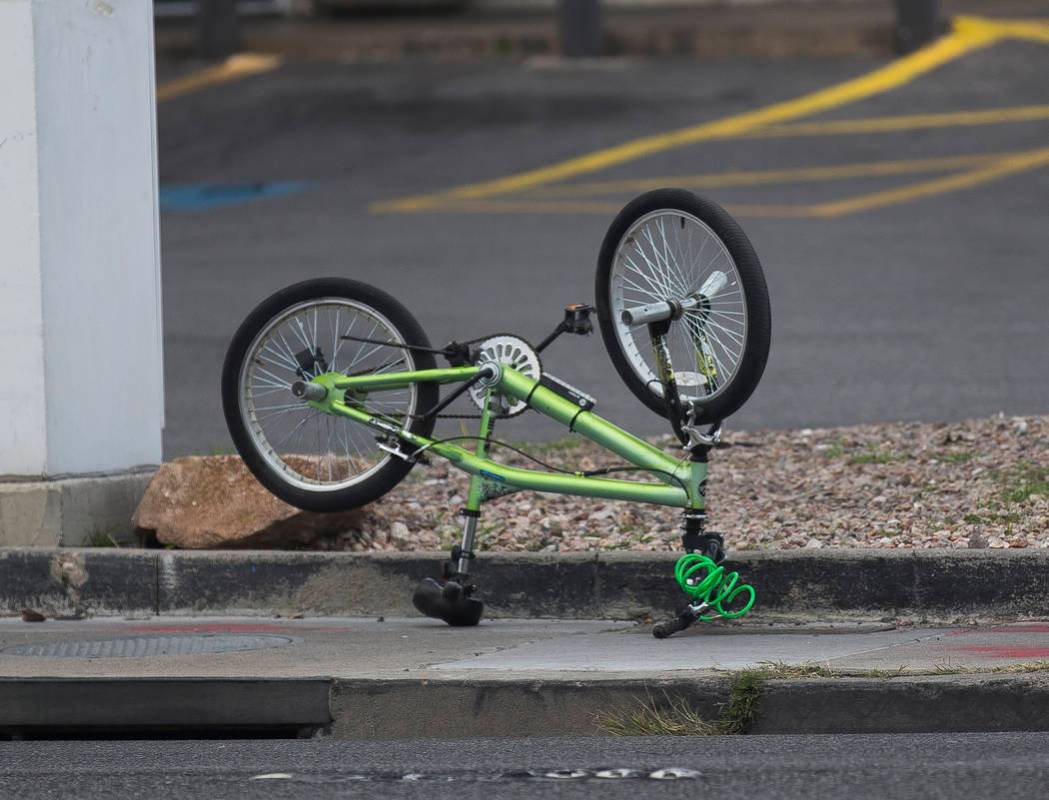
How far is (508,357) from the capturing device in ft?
21.8

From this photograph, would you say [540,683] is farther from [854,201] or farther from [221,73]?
[221,73]

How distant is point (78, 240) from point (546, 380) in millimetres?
2078

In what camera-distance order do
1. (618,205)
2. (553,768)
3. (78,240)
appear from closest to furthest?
(553,768), (78,240), (618,205)

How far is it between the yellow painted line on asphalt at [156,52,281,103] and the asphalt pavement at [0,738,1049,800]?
1887cm

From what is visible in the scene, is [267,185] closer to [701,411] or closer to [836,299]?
[836,299]

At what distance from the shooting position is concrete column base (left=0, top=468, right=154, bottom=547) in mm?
7477

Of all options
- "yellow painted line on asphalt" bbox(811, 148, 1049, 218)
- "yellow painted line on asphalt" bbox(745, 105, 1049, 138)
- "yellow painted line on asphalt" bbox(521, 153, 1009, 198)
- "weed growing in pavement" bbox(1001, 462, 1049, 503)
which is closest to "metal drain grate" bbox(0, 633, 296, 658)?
"weed growing in pavement" bbox(1001, 462, 1049, 503)

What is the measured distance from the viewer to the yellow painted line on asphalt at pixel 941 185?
643 inches

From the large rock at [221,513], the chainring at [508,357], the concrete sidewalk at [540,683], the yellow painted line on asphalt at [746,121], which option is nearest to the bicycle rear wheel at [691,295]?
the chainring at [508,357]

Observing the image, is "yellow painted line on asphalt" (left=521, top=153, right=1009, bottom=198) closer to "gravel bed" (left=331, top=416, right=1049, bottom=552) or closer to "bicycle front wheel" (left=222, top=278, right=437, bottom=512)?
"gravel bed" (left=331, top=416, right=1049, bottom=552)

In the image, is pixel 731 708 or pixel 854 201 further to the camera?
pixel 854 201

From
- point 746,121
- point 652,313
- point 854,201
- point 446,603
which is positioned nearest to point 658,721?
point 446,603

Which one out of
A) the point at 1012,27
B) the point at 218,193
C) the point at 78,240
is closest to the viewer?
the point at 78,240

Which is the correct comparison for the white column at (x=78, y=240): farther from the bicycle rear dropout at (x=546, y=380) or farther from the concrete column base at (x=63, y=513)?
the bicycle rear dropout at (x=546, y=380)
